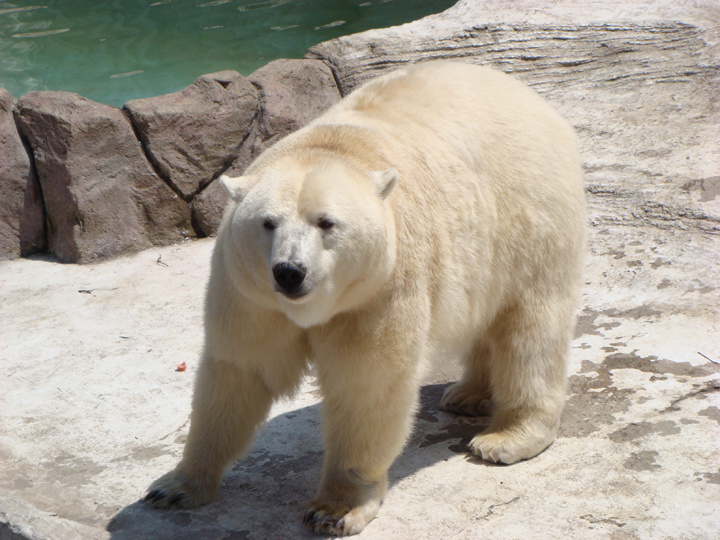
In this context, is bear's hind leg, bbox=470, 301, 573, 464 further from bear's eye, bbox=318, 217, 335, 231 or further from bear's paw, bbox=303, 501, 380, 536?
bear's eye, bbox=318, 217, 335, 231

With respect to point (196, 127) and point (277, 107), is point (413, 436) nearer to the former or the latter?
point (196, 127)

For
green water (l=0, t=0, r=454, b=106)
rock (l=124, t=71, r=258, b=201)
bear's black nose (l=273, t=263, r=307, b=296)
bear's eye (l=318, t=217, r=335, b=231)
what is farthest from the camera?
green water (l=0, t=0, r=454, b=106)

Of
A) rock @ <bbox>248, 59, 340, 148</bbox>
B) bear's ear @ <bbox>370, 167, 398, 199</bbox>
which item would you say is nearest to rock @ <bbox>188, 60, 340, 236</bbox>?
rock @ <bbox>248, 59, 340, 148</bbox>

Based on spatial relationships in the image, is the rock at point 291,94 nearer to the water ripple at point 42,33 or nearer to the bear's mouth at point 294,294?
the bear's mouth at point 294,294

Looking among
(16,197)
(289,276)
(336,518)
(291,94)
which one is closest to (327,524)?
(336,518)

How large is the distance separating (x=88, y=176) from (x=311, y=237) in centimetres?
Answer: 386

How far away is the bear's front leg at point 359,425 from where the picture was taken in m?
2.86

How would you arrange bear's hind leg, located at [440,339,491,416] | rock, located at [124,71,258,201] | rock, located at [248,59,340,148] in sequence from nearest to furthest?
bear's hind leg, located at [440,339,491,416] < rock, located at [124,71,258,201] < rock, located at [248,59,340,148]

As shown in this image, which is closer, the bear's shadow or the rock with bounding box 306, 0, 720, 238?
the bear's shadow

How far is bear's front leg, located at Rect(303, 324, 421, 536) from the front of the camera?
286 centimetres

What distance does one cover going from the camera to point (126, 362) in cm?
454

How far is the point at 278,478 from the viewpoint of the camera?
351 cm

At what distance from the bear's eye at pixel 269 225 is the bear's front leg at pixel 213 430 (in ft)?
2.30

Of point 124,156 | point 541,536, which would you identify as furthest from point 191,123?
point 541,536
